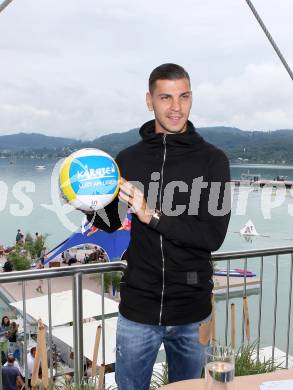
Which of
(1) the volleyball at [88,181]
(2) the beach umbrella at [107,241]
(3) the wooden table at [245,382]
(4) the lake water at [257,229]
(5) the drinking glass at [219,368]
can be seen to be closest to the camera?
(5) the drinking glass at [219,368]

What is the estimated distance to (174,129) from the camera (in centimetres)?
175

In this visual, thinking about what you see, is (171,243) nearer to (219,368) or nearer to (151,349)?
(151,349)

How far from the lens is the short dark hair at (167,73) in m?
1.71

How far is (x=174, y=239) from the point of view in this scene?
1646 mm

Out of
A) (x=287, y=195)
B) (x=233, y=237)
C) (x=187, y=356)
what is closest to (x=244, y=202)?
(x=287, y=195)

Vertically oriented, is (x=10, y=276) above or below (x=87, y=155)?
below

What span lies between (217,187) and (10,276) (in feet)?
3.59

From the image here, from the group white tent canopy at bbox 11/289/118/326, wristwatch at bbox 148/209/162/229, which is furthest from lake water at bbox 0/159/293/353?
wristwatch at bbox 148/209/162/229

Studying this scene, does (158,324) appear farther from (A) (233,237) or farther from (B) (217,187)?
(A) (233,237)

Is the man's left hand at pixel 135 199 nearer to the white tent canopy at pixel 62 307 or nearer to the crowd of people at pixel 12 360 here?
the crowd of people at pixel 12 360

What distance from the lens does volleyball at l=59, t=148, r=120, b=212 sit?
1.54m

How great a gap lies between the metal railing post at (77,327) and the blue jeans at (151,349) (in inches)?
25.1

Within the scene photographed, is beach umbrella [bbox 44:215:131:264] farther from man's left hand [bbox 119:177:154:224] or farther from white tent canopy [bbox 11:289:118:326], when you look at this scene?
man's left hand [bbox 119:177:154:224]

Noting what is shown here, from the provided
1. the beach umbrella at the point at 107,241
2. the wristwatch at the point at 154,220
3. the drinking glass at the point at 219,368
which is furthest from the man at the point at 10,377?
the beach umbrella at the point at 107,241
